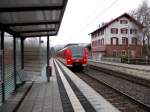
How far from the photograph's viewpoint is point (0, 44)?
32.3 feet

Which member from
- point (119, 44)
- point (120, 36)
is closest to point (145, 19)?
point (120, 36)

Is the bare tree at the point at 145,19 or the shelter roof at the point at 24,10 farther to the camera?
the bare tree at the point at 145,19

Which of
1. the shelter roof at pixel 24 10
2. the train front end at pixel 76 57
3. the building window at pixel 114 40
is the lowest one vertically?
the train front end at pixel 76 57

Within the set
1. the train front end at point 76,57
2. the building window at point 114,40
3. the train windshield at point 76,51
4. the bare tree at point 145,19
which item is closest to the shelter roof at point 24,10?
the train front end at point 76,57

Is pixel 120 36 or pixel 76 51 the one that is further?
pixel 120 36

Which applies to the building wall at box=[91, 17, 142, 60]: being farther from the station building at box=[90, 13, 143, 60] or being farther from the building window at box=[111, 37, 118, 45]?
the building window at box=[111, 37, 118, 45]

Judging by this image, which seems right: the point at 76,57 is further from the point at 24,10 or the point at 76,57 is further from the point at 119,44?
the point at 119,44

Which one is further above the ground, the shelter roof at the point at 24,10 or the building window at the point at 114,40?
the building window at the point at 114,40

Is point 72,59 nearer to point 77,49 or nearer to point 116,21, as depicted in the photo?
point 77,49

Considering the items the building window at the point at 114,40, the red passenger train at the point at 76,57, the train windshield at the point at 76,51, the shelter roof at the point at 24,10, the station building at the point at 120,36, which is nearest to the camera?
the shelter roof at the point at 24,10

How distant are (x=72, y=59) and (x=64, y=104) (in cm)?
2133

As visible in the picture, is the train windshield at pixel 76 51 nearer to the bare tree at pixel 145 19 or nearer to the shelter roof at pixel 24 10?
the shelter roof at pixel 24 10

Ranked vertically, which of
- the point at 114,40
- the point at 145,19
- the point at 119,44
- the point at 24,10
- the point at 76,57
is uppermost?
the point at 145,19

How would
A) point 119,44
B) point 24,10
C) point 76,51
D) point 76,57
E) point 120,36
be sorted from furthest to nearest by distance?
1. point 120,36
2. point 119,44
3. point 76,51
4. point 76,57
5. point 24,10
